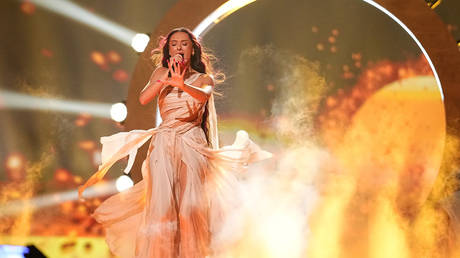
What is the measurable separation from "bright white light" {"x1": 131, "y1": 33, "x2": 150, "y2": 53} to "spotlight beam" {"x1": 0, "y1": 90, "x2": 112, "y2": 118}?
46cm

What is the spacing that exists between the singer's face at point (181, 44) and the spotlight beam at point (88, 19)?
35.8 inches

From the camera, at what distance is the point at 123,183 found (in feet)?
12.3

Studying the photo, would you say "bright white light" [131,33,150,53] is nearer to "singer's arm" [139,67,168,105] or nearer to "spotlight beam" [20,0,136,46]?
"spotlight beam" [20,0,136,46]

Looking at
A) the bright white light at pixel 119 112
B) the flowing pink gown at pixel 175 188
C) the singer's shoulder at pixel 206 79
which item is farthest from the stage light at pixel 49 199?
the singer's shoulder at pixel 206 79

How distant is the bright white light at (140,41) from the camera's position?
3.87 metres

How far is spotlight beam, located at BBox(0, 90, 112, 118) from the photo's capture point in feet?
12.8

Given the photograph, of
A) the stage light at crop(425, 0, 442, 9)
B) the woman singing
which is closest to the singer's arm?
the woman singing

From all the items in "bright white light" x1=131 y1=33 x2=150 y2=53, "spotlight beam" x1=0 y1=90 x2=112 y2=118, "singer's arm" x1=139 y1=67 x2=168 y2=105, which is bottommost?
"singer's arm" x1=139 y1=67 x2=168 y2=105

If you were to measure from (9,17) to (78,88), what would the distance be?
2.43 feet

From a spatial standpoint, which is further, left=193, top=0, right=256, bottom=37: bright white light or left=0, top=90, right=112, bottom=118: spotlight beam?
left=0, top=90, right=112, bottom=118: spotlight beam

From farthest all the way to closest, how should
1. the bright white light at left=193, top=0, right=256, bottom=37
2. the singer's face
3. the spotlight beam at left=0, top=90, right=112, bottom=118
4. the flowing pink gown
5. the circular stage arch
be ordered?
the spotlight beam at left=0, top=90, right=112, bottom=118, the bright white light at left=193, top=0, right=256, bottom=37, the circular stage arch, the singer's face, the flowing pink gown

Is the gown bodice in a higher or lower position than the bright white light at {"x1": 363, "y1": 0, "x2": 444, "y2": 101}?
lower

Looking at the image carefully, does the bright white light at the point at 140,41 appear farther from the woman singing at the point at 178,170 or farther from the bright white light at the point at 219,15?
the woman singing at the point at 178,170

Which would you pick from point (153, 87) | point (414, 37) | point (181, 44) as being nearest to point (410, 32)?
point (414, 37)
